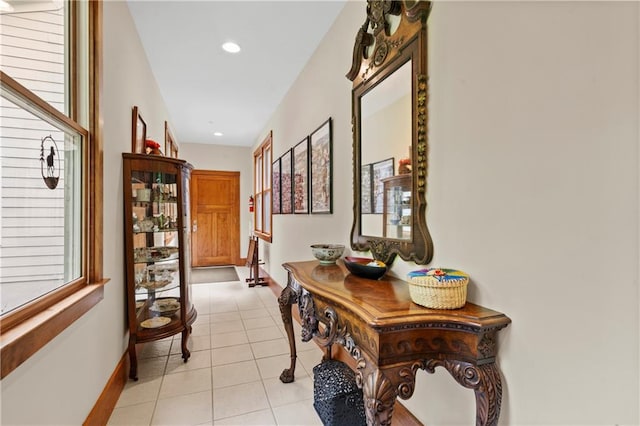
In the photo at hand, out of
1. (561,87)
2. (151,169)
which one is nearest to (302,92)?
(151,169)

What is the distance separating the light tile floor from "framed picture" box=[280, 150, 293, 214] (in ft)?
4.66

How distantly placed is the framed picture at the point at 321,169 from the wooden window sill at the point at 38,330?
175cm

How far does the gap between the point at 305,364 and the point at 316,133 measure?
2076 millimetres

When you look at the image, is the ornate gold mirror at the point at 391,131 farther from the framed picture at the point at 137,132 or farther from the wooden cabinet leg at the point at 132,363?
the framed picture at the point at 137,132

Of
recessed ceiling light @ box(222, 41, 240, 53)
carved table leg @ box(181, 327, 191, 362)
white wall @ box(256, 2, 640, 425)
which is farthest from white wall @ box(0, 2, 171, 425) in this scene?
white wall @ box(256, 2, 640, 425)

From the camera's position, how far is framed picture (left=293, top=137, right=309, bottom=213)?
3.11 m

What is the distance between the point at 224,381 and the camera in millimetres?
2143

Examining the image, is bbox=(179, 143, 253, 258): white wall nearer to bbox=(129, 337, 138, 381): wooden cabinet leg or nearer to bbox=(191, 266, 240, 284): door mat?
bbox=(191, 266, 240, 284): door mat

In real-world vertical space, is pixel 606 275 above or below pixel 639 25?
below

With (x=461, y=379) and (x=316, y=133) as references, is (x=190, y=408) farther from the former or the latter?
(x=316, y=133)

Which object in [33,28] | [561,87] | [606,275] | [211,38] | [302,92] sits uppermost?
[211,38]

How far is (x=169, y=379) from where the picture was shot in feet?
7.11

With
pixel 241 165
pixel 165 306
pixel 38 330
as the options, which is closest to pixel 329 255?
pixel 38 330

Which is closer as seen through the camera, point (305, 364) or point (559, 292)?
point (559, 292)
